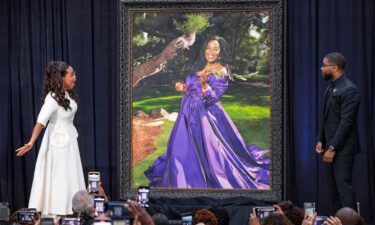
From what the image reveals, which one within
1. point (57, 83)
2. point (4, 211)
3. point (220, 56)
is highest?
point (220, 56)

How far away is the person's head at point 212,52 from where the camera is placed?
8039 millimetres

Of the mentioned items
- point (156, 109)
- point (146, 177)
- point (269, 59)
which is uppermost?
point (269, 59)

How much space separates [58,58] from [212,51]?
1.84 m

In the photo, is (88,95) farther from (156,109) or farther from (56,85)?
(56,85)

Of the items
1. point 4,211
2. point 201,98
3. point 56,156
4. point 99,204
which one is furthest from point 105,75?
point 99,204

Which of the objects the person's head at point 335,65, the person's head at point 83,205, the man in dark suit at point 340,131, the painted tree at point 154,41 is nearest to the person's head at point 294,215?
the person's head at point 83,205

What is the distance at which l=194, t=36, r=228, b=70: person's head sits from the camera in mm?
8039

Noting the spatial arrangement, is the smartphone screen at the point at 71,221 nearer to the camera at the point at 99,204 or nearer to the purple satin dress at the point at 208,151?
the camera at the point at 99,204

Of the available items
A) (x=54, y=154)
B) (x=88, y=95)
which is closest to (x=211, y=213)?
(x=54, y=154)

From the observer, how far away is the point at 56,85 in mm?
6887

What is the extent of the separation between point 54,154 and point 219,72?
2184 millimetres

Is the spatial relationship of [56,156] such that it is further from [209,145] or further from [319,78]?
[319,78]

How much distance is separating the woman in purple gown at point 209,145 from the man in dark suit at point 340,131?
123 centimetres

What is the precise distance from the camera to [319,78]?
318 inches
